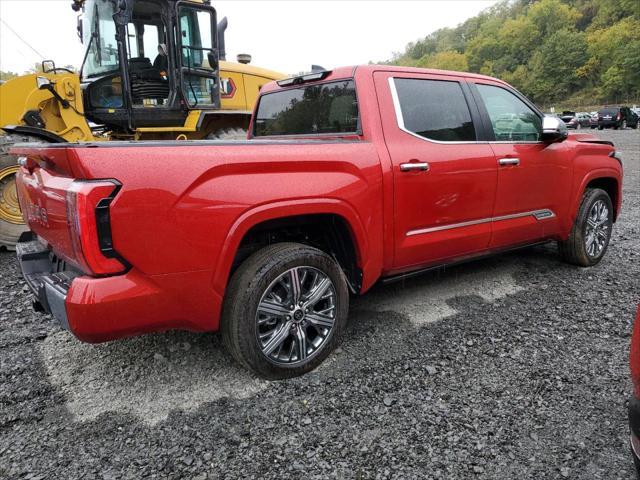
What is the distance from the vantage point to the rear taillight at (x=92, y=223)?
213 cm

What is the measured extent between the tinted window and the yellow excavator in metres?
4.34

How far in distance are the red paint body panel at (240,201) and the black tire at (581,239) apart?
1.13m

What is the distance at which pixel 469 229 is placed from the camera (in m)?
3.78

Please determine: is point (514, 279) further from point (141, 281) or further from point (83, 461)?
point (83, 461)

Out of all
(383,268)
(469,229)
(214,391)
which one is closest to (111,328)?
(214,391)

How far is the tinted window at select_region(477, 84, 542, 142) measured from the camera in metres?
4.04

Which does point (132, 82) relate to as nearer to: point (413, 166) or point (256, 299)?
point (413, 166)

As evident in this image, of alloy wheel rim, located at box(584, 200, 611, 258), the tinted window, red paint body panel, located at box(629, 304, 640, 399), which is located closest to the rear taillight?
red paint body panel, located at box(629, 304, 640, 399)

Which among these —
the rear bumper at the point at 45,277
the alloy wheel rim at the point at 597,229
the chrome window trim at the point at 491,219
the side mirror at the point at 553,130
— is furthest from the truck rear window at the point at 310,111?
the alloy wheel rim at the point at 597,229

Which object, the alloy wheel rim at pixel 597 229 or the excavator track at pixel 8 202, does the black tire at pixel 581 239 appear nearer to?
the alloy wheel rim at pixel 597 229

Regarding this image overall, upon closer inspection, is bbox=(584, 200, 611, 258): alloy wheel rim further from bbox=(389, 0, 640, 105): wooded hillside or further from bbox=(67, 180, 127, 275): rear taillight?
bbox=(389, 0, 640, 105): wooded hillside

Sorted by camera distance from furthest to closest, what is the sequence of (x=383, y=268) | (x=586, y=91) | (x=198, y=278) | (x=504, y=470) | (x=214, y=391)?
(x=586, y=91) < (x=383, y=268) < (x=214, y=391) < (x=198, y=278) < (x=504, y=470)

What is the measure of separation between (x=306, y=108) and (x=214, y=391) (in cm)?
224

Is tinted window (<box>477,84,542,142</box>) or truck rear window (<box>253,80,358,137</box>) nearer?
truck rear window (<box>253,80,358,137</box>)
